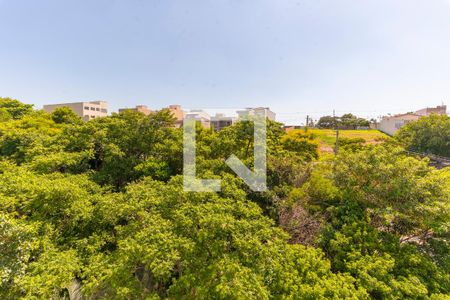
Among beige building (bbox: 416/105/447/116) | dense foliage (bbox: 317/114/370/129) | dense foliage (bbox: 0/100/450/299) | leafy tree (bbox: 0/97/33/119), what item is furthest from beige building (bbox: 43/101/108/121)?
beige building (bbox: 416/105/447/116)

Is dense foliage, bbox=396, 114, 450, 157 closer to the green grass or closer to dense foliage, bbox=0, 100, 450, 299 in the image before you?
the green grass

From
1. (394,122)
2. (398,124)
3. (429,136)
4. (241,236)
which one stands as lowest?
(241,236)

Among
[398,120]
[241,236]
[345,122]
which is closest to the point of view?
[241,236]

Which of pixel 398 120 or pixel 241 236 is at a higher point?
pixel 398 120

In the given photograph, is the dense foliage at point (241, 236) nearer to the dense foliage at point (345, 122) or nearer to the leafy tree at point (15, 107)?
the leafy tree at point (15, 107)

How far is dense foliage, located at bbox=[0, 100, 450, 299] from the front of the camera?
4.91 meters

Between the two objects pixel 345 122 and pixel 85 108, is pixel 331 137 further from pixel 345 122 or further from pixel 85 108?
pixel 85 108

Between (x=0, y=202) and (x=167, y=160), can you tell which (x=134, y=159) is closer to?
(x=167, y=160)

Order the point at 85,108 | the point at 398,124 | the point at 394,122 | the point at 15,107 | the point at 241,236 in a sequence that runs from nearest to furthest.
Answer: the point at 241,236 → the point at 15,107 → the point at 398,124 → the point at 394,122 → the point at 85,108

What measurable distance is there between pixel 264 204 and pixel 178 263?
4177mm

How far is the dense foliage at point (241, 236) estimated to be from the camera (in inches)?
193

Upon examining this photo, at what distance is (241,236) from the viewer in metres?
5.35

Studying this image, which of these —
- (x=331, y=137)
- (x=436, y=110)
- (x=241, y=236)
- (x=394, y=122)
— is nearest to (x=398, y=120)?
(x=394, y=122)

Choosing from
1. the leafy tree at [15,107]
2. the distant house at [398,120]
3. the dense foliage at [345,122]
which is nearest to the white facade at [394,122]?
the distant house at [398,120]
